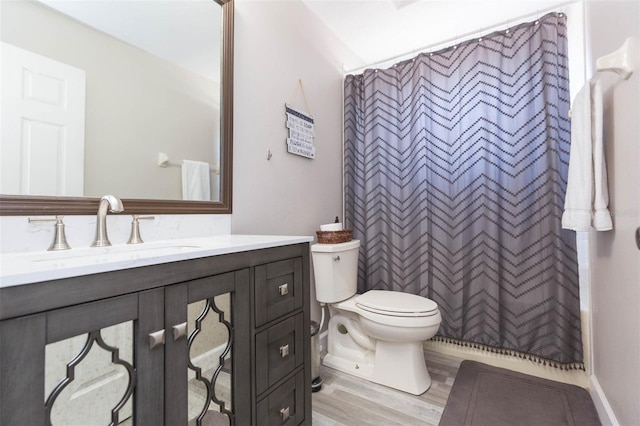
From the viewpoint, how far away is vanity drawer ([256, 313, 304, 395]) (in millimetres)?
978

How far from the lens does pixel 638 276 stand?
99cm

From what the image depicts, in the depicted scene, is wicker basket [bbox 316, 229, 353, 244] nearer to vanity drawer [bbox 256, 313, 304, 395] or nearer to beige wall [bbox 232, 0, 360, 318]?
beige wall [bbox 232, 0, 360, 318]

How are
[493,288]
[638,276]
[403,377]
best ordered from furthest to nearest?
[493,288]
[403,377]
[638,276]

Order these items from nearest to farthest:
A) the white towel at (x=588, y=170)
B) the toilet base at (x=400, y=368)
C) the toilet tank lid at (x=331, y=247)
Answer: the white towel at (x=588, y=170), the toilet base at (x=400, y=368), the toilet tank lid at (x=331, y=247)

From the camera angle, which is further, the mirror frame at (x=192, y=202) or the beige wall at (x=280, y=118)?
the beige wall at (x=280, y=118)

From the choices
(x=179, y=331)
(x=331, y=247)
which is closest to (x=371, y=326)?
(x=331, y=247)

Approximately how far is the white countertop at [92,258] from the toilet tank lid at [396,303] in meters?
0.70

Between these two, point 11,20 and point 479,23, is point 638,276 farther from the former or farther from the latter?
point 11,20

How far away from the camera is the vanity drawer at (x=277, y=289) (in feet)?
3.23

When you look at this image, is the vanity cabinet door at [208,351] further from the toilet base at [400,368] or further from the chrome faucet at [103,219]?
the toilet base at [400,368]

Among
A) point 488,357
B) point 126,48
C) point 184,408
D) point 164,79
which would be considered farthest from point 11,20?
point 488,357

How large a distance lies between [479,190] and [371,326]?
1.08 m

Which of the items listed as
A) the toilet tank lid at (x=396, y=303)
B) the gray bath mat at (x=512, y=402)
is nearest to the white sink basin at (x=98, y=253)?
the toilet tank lid at (x=396, y=303)

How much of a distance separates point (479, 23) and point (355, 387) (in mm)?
2556
